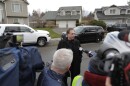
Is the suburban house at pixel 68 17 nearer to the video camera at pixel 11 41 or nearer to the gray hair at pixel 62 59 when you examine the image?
the video camera at pixel 11 41

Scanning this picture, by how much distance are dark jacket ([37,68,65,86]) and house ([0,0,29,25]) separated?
36.0 meters

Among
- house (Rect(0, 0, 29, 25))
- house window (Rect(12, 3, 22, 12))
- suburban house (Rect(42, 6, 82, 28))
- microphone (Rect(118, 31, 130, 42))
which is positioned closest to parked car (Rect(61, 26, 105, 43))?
microphone (Rect(118, 31, 130, 42))

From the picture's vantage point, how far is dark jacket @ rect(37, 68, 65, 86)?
7.10 ft

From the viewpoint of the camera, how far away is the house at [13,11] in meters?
37.2

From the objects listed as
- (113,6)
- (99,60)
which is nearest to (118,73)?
(99,60)

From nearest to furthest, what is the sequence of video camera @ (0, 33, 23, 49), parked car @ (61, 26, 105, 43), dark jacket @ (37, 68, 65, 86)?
dark jacket @ (37, 68, 65, 86) → video camera @ (0, 33, 23, 49) → parked car @ (61, 26, 105, 43)

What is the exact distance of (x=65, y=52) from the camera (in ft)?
7.46

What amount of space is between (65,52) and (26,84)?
501 mm

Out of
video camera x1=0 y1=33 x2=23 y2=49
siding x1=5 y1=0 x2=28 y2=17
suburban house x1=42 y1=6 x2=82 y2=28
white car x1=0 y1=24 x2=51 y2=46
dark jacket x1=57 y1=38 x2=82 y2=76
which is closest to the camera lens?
video camera x1=0 y1=33 x2=23 y2=49

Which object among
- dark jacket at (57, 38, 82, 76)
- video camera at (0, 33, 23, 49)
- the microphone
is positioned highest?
the microphone

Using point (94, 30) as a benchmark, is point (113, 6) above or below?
above

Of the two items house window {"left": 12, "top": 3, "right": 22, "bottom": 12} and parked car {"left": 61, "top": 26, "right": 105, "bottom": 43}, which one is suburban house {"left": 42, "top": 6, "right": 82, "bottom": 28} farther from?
parked car {"left": 61, "top": 26, "right": 105, "bottom": 43}

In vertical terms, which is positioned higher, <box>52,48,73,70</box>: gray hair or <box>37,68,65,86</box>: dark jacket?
<box>52,48,73,70</box>: gray hair

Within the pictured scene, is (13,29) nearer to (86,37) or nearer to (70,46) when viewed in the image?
(86,37)
